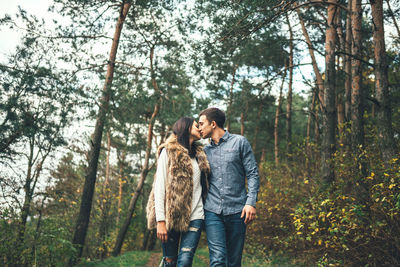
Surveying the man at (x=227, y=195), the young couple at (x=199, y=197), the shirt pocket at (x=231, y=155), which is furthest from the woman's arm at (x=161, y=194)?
the shirt pocket at (x=231, y=155)

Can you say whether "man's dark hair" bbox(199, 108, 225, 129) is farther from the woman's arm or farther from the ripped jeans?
the ripped jeans

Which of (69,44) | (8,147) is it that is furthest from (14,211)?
(69,44)

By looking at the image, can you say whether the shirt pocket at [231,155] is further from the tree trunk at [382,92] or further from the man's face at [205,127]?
the tree trunk at [382,92]

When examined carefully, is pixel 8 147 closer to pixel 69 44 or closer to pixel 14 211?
pixel 14 211

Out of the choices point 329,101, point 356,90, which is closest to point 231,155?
point 356,90

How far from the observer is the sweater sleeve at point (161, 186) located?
2967mm

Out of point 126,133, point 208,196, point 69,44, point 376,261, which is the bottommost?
point 376,261

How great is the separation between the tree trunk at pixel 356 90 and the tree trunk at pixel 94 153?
249 inches

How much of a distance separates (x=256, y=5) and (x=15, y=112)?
6.71 m

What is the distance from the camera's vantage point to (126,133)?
10.7 metres

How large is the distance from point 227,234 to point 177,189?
67 centimetres

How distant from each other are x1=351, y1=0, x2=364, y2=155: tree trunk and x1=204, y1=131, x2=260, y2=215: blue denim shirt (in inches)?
137

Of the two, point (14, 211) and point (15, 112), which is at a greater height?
point (15, 112)

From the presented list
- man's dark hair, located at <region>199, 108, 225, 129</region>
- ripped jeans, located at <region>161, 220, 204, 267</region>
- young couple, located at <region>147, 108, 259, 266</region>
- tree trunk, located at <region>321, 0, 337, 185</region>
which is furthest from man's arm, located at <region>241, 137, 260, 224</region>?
tree trunk, located at <region>321, 0, 337, 185</region>
